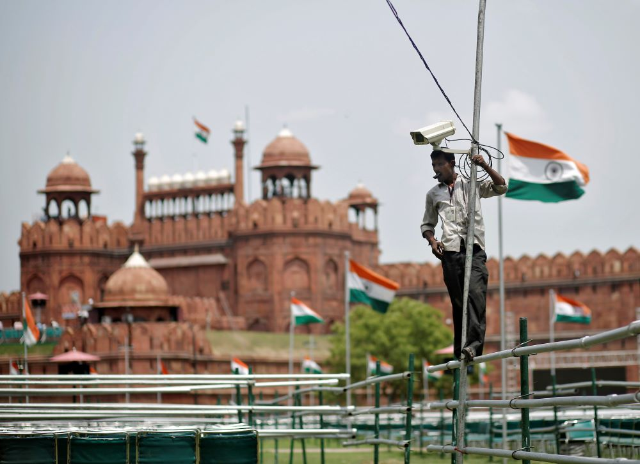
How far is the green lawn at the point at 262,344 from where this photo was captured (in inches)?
2564

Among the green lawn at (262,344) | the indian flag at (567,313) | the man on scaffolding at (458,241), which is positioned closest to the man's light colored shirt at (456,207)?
the man on scaffolding at (458,241)

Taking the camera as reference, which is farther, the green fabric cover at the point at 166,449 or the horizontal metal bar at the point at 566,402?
the green fabric cover at the point at 166,449

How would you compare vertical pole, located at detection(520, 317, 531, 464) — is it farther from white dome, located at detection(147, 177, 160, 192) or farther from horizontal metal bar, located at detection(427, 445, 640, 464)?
white dome, located at detection(147, 177, 160, 192)

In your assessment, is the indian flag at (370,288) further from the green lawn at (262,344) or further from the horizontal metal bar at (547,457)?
the horizontal metal bar at (547,457)

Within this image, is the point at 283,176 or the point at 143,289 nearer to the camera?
the point at 143,289

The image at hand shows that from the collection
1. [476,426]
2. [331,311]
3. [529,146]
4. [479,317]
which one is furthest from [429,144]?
[331,311]

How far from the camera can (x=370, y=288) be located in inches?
1412

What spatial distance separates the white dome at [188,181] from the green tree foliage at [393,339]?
59.8ft

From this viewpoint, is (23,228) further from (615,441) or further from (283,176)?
(615,441)

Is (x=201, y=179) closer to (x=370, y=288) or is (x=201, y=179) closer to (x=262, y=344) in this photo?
(x=262, y=344)

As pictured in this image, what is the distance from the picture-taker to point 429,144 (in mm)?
7430

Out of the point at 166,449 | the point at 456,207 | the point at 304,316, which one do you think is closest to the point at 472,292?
the point at 456,207

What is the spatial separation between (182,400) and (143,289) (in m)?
11.0

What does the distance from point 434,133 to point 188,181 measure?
236 ft
